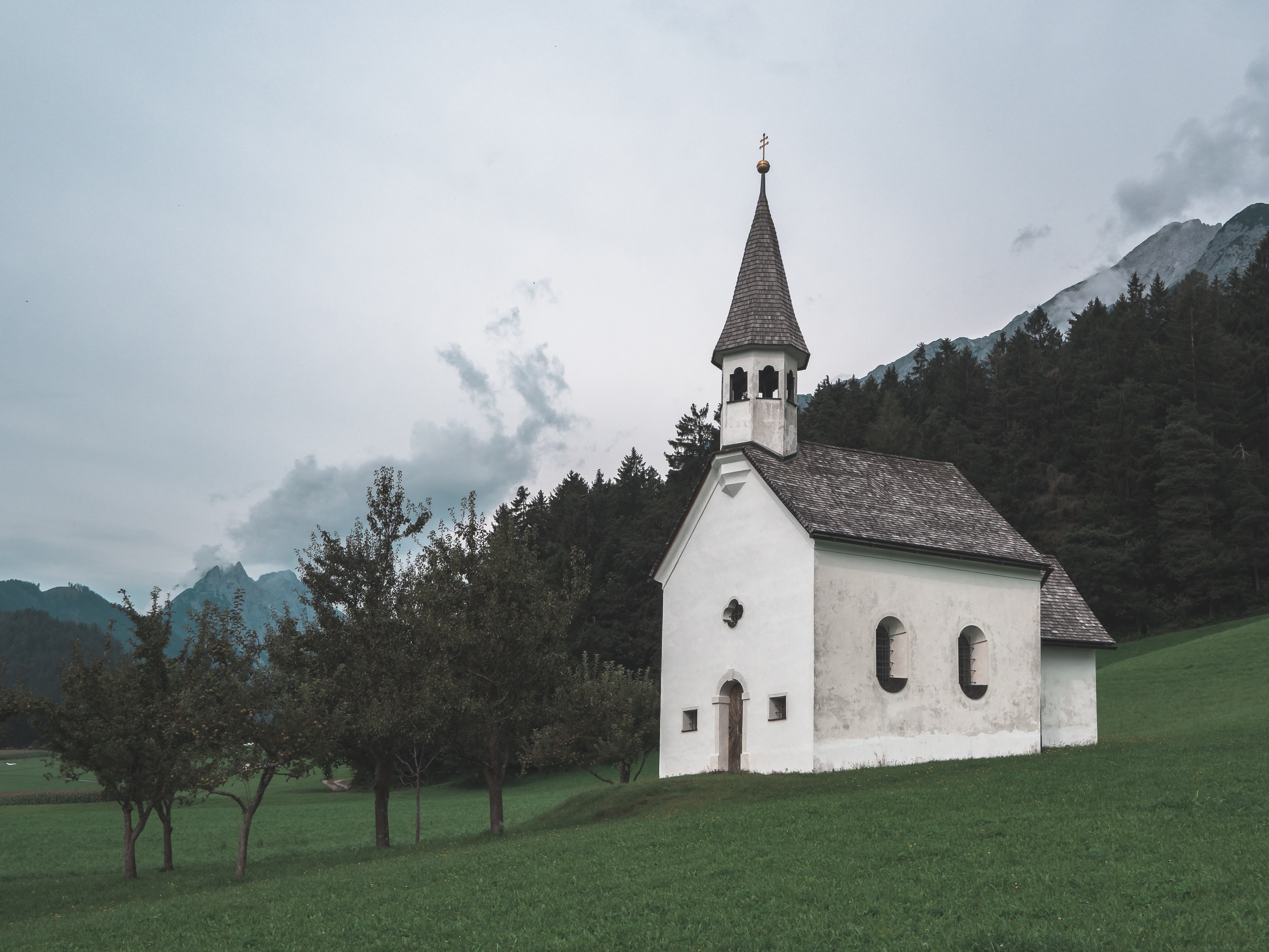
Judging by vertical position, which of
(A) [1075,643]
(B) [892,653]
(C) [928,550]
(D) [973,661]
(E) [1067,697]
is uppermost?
(C) [928,550]

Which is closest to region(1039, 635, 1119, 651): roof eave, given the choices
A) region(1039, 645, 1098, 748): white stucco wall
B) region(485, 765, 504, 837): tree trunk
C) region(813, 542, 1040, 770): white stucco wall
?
region(1039, 645, 1098, 748): white stucco wall

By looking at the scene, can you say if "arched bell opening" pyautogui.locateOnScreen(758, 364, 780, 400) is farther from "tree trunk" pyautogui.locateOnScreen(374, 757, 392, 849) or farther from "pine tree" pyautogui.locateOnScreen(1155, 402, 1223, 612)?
"pine tree" pyautogui.locateOnScreen(1155, 402, 1223, 612)

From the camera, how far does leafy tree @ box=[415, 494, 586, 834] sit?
2797 cm

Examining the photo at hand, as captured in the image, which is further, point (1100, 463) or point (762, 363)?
point (1100, 463)

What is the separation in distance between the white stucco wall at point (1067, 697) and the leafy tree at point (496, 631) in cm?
1616

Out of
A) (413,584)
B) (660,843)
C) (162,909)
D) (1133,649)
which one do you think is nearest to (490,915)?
(660,843)

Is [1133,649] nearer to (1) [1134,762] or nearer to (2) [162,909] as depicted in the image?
(1) [1134,762]

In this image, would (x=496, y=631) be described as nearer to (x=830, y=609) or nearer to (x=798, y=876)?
(x=830, y=609)

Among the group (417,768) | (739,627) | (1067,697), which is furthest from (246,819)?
(1067,697)

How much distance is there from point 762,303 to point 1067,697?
16.2 m

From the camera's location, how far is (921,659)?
3134 cm

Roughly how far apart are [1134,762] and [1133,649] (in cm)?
5058

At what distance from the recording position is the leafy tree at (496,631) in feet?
91.8

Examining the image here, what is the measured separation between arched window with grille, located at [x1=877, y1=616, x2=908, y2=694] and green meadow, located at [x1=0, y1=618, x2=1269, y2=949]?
270cm
